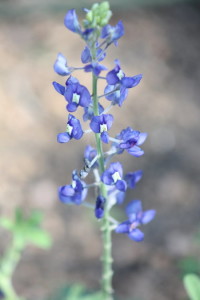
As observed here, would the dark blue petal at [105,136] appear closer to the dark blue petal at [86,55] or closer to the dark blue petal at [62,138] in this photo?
the dark blue petal at [62,138]

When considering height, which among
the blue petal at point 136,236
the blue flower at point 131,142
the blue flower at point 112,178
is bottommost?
the blue petal at point 136,236

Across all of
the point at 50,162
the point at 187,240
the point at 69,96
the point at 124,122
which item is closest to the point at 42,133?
the point at 50,162

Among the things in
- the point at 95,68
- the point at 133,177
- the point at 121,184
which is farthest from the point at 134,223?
the point at 95,68

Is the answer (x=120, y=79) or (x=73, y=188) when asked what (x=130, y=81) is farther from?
(x=73, y=188)

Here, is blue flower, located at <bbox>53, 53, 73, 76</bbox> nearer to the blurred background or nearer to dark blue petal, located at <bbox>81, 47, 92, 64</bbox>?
dark blue petal, located at <bbox>81, 47, 92, 64</bbox>

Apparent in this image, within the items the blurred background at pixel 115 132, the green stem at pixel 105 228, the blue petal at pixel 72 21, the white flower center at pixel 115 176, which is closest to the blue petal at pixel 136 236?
the green stem at pixel 105 228

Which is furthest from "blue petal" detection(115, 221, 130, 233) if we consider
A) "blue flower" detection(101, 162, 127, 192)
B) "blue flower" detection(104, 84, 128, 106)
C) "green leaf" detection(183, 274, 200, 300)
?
"blue flower" detection(104, 84, 128, 106)
